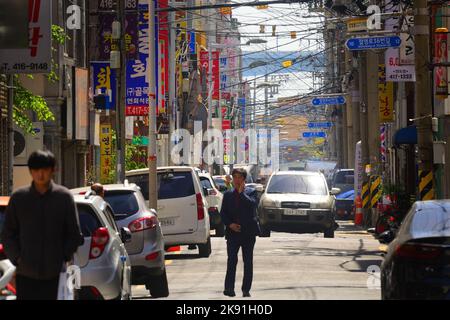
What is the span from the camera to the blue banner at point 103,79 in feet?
129

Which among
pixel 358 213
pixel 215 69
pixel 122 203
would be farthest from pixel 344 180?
pixel 122 203

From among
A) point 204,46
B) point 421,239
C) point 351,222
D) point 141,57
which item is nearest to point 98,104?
point 141,57

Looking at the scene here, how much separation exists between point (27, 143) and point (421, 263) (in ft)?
75.4

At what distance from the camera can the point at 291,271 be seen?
21031mm

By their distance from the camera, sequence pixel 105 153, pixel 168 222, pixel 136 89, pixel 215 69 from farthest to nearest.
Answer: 1. pixel 215 69
2. pixel 136 89
3. pixel 105 153
4. pixel 168 222

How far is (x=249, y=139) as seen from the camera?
442ft

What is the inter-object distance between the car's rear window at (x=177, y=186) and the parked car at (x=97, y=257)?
11479mm

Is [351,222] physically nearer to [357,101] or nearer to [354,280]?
[357,101]

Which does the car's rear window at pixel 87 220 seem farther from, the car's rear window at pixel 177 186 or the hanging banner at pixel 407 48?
the hanging banner at pixel 407 48

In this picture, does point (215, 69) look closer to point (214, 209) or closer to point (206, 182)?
point (206, 182)

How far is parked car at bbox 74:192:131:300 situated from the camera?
1316 cm
